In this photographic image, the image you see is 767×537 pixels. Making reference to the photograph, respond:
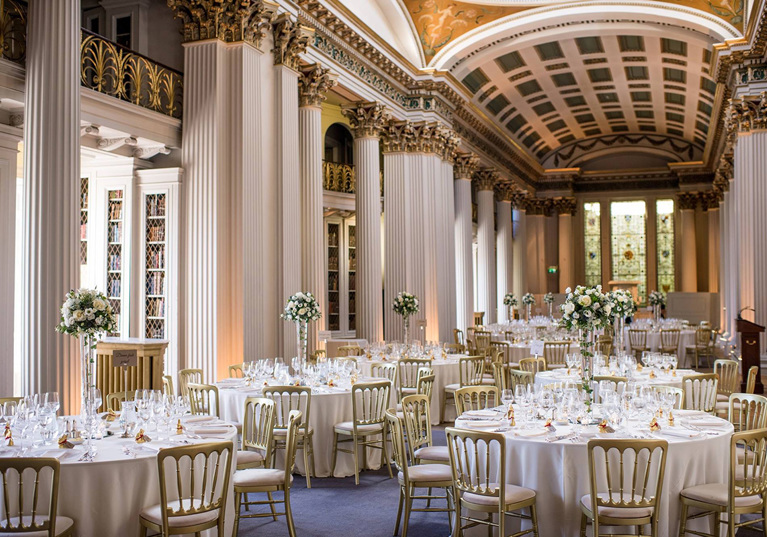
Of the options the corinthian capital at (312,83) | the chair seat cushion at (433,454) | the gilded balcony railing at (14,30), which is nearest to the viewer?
the chair seat cushion at (433,454)

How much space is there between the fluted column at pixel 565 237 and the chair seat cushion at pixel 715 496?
26.9 meters

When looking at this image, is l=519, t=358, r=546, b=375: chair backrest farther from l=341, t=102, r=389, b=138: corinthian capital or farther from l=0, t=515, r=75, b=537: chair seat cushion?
l=341, t=102, r=389, b=138: corinthian capital

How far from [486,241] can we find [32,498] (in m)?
20.1

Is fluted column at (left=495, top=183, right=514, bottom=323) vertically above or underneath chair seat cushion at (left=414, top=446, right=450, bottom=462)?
above

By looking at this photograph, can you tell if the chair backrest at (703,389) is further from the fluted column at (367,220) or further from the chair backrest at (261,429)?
the fluted column at (367,220)

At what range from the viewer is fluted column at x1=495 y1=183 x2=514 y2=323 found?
87.7ft

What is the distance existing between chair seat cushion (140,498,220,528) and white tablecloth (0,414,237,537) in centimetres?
10

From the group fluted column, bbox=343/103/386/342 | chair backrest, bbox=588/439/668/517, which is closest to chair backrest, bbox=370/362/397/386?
chair backrest, bbox=588/439/668/517

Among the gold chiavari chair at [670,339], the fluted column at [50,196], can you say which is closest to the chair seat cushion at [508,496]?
the fluted column at [50,196]

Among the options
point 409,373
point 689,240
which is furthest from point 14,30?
point 689,240

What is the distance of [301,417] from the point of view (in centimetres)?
723

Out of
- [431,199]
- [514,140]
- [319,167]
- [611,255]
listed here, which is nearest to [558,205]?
[611,255]

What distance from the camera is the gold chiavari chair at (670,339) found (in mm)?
16688

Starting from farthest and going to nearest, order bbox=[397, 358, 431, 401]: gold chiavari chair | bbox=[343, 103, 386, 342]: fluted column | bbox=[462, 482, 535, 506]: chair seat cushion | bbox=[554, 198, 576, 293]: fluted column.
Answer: bbox=[554, 198, 576, 293]: fluted column, bbox=[343, 103, 386, 342]: fluted column, bbox=[397, 358, 431, 401]: gold chiavari chair, bbox=[462, 482, 535, 506]: chair seat cushion
